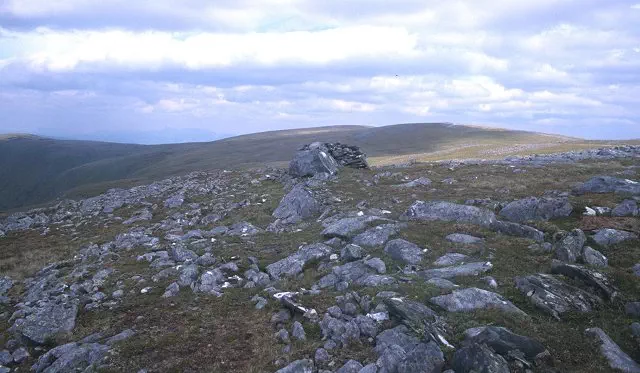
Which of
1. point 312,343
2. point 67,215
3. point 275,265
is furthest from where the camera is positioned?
Answer: point 67,215

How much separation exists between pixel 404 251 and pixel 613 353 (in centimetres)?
925

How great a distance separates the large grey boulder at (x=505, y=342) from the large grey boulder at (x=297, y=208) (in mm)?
18034

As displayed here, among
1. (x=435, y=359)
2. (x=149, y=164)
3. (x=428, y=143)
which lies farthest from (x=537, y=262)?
(x=149, y=164)

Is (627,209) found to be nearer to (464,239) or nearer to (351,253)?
(464,239)

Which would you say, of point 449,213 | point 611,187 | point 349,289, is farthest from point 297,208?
point 611,187

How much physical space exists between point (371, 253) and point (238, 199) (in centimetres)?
2080

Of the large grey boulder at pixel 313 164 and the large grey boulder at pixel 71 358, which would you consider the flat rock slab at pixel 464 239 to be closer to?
the large grey boulder at pixel 71 358

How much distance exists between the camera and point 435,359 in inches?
457

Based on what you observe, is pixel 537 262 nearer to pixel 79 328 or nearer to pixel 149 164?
pixel 79 328

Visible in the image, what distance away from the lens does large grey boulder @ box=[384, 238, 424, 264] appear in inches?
757

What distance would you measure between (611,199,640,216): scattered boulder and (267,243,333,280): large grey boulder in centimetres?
1602

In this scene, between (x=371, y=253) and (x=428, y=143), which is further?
(x=428, y=143)

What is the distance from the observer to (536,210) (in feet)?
79.2

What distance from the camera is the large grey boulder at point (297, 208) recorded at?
30.1m
